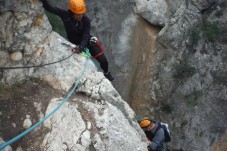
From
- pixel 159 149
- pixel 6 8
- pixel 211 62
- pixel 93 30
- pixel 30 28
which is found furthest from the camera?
pixel 211 62

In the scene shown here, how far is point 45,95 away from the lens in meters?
5.28

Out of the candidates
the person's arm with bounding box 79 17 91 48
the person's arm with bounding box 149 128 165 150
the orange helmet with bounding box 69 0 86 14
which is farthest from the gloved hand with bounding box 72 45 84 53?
the person's arm with bounding box 149 128 165 150

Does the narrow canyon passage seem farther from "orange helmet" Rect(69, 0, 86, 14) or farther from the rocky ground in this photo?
the rocky ground

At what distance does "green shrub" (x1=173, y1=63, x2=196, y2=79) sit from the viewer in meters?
11.5

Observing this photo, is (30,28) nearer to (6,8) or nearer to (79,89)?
(6,8)

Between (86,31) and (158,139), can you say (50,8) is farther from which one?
(158,139)

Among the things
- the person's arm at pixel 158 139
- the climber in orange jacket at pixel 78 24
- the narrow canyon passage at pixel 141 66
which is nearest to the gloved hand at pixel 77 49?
the climber in orange jacket at pixel 78 24

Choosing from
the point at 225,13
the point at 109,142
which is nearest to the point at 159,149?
the point at 109,142

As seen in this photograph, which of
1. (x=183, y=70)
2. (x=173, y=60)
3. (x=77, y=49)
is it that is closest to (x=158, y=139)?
(x=77, y=49)

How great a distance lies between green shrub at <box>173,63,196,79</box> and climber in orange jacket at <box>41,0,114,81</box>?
190 inches

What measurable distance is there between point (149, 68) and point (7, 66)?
756 cm

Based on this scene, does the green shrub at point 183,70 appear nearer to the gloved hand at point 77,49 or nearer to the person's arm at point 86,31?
the person's arm at point 86,31

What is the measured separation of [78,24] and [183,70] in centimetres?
601

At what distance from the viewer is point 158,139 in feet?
23.3
